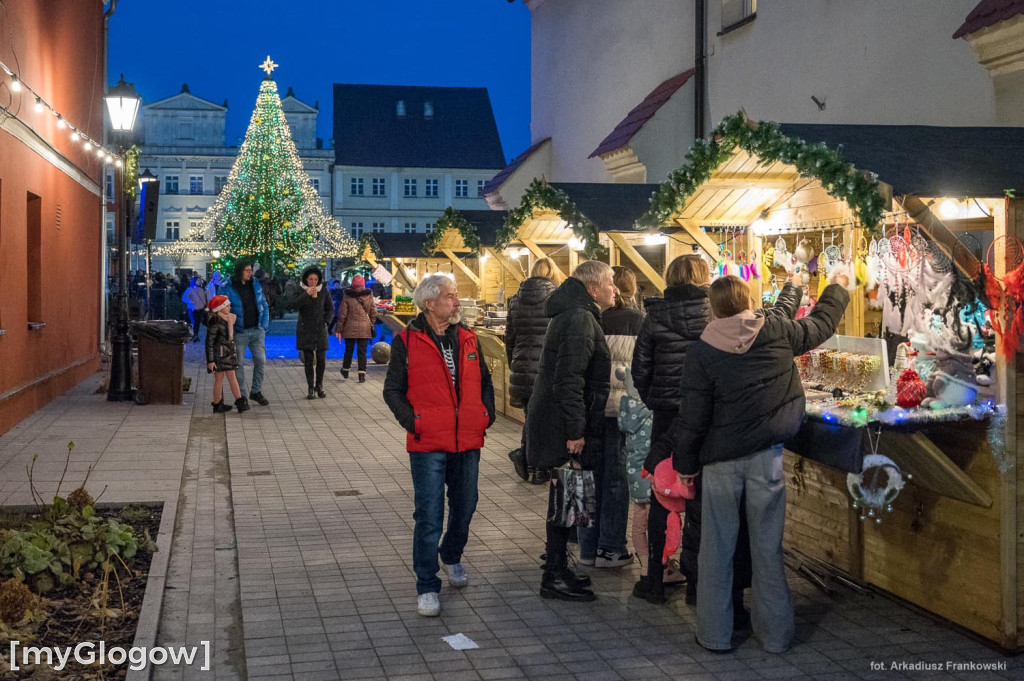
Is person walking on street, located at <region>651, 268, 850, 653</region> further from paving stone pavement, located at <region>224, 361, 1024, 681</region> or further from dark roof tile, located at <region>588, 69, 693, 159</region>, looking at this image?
dark roof tile, located at <region>588, 69, 693, 159</region>

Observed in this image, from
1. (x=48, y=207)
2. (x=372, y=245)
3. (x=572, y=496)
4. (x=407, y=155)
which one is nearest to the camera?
(x=572, y=496)

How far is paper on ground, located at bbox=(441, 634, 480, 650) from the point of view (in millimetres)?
5875

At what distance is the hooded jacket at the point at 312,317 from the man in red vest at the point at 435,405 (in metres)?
10.7

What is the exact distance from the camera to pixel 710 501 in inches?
229

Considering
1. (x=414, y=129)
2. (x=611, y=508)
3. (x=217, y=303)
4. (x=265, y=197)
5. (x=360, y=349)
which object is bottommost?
(x=611, y=508)

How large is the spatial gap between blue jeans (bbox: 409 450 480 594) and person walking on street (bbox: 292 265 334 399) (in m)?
10.7

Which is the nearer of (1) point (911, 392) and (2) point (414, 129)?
(1) point (911, 392)

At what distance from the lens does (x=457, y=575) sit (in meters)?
6.93

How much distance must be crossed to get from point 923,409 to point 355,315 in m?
13.8

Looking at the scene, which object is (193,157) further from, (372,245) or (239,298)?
(239,298)

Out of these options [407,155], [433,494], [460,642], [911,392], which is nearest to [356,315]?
[433,494]

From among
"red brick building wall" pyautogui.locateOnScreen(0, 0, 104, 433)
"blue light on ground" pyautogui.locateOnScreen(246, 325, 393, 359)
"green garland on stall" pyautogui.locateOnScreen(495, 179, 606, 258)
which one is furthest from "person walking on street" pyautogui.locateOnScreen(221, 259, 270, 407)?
"blue light on ground" pyautogui.locateOnScreen(246, 325, 393, 359)

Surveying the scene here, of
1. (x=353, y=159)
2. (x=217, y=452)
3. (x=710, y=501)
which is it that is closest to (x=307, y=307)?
(x=217, y=452)

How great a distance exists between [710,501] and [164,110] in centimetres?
7651
